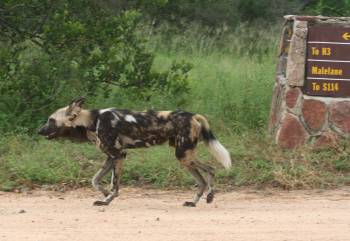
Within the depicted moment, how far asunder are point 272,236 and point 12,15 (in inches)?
255

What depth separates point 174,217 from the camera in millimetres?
7883

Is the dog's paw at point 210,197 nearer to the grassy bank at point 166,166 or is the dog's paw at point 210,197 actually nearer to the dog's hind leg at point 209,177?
the dog's hind leg at point 209,177

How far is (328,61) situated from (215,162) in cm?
202

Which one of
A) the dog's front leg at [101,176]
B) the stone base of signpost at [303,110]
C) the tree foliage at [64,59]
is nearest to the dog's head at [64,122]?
the dog's front leg at [101,176]

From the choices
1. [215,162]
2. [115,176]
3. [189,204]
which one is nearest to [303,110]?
[215,162]

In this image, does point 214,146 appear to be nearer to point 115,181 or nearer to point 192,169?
point 192,169

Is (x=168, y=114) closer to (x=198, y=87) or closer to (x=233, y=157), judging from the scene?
(x=233, y=157)

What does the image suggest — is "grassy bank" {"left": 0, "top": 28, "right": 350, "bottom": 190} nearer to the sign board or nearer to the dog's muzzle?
the sign board

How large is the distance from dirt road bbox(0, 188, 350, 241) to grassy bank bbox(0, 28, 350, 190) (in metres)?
0.32

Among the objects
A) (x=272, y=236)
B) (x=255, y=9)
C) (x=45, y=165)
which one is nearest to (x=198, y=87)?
(x=45, y=165)

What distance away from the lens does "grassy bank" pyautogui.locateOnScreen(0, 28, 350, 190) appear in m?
9.75

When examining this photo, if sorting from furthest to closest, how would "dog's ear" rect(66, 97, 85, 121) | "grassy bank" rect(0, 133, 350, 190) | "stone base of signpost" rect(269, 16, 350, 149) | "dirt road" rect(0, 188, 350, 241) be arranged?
"stone base of signpost" rect(269, 16, 350, 149)
"grassy bank" rect(0, 133, 350, 190)
"dog's ear" rect(66, 97, 85, 121)
"dirt road" rect(0, 188, 350, 241)

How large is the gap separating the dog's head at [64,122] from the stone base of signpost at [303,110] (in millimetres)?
3085

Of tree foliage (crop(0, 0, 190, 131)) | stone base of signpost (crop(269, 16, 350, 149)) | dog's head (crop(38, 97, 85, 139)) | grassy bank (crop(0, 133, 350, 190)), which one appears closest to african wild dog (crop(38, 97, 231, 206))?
dog's head (crop(38, 97, 85, 139))
